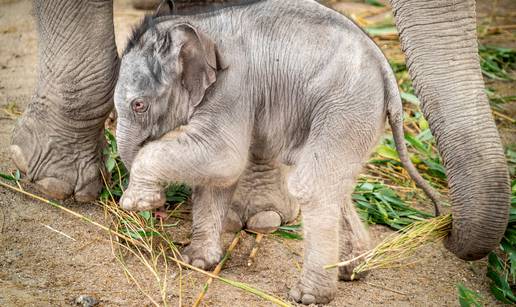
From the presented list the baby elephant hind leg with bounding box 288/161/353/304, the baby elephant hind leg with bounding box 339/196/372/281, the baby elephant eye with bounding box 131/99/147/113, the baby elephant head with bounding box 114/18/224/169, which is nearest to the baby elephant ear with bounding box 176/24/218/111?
the baby elephant head with bounding box 114/18/224/169

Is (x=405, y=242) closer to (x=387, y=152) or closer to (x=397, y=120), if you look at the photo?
(x=397, y=120)

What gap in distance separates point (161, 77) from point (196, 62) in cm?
14

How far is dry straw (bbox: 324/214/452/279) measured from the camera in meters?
3.45

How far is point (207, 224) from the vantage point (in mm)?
3727

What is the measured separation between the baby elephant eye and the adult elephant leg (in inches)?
21.8

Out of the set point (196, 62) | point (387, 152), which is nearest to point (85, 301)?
Answer: point (196, 62)

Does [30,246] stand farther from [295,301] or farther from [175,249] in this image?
[295,301]

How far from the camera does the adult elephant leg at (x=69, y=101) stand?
12.7 ft

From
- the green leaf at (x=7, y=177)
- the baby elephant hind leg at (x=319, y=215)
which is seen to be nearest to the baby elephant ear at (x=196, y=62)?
the baby elephant hind leg at (x=319, y=215)

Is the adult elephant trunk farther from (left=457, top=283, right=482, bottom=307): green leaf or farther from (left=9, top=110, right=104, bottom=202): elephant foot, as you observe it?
(left=9, top=110, right=104, bottom=202): elephant foot

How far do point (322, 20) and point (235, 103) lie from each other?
445 millimetres

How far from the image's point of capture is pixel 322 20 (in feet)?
11.2

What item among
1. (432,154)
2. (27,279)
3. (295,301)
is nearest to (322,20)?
(295,301)

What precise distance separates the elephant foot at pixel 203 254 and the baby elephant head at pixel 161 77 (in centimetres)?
54
